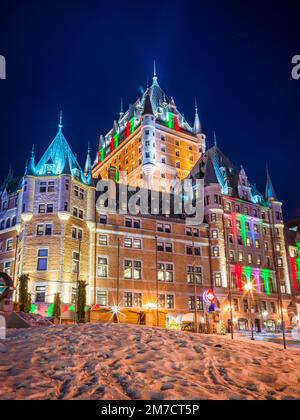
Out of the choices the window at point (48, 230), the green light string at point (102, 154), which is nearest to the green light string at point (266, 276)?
the window at point (48, 230)

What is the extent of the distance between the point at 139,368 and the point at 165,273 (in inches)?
1591

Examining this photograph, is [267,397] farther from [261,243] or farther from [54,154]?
[261,243]

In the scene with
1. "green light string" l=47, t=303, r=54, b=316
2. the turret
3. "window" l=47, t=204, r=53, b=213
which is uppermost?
the turret

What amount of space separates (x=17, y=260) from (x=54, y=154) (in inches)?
535

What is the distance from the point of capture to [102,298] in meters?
46.1

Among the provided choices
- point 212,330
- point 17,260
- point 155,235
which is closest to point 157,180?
point 155,235

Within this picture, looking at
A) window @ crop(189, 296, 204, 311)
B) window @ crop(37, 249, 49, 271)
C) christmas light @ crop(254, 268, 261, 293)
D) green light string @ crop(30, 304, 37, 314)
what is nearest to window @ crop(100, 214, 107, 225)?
window @ crop(37, 249, 49, 271)

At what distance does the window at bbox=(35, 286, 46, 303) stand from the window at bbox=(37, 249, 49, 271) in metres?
2.08

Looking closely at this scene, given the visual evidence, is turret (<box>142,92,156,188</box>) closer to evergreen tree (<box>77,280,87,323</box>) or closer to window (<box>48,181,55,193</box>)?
window (<box>48,181,55,193</box>)

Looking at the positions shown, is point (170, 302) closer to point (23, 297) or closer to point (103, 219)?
point (103, 219)

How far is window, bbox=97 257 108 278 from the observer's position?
4706 centimetres

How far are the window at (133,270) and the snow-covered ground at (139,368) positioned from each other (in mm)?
32500

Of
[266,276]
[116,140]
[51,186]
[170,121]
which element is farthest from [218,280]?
[116,140]
